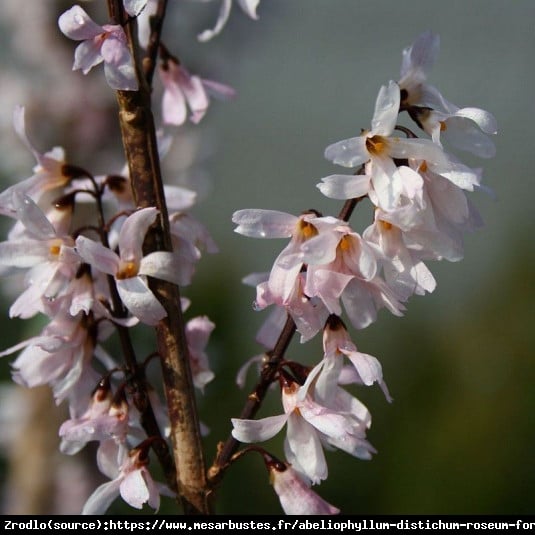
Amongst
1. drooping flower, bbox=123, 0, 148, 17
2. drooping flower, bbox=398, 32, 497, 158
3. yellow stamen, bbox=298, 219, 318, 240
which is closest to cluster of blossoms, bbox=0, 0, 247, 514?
drooping flower, bbox=123, 0, 148, 17

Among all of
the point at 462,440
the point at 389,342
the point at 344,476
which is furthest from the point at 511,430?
the point at 389,342

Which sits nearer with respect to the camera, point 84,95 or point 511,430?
Answer: point 84,95

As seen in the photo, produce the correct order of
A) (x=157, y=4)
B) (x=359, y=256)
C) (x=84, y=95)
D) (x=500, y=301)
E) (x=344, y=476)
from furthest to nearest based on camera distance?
(x=500, y=301)
(x=344, y=476)
(x=84, y=95)
(x=157, y=4)
(x=359, y=256)

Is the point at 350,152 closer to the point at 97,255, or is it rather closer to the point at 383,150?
the point at 383,150

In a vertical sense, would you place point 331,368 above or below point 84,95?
above

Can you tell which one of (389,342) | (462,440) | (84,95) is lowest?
(389,342)

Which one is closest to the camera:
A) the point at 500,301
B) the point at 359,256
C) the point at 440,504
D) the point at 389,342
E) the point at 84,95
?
the point at 359,256

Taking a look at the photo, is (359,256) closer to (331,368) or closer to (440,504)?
(331,368)
